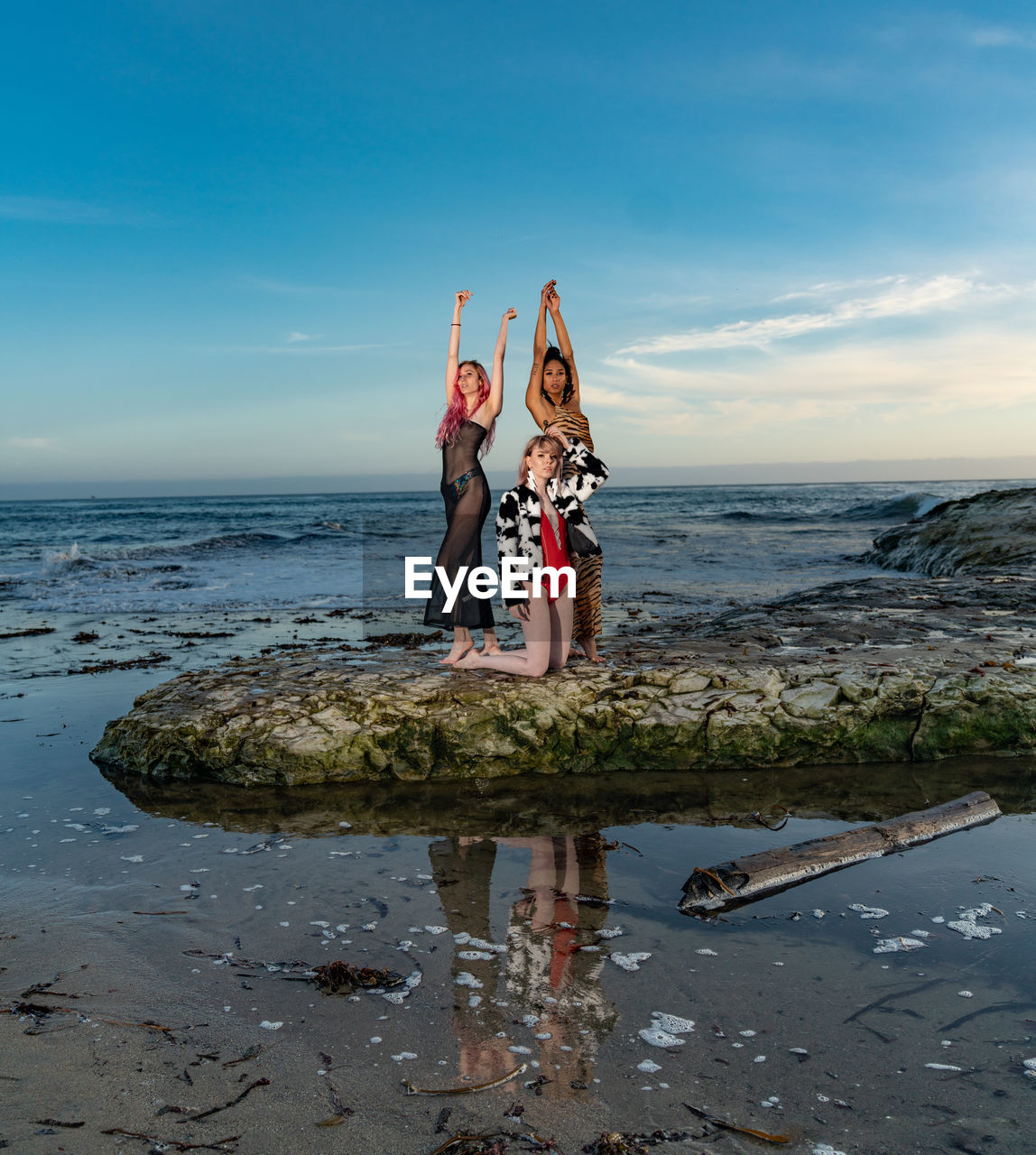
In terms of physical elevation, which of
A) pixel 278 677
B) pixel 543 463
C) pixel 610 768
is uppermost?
pixel 543 463

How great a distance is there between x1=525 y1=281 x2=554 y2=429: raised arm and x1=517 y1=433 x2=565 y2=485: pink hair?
21.1 inches

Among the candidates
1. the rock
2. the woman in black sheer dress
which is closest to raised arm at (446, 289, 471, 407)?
the woman in black sheer dress

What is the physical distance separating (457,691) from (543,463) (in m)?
1.80

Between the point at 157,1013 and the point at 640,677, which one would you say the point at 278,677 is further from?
the point at 157,1013

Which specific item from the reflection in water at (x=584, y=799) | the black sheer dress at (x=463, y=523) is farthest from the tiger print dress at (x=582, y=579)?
the reflection in water at (x=584, y=799)

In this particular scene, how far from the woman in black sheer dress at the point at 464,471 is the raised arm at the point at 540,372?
37 centimetres

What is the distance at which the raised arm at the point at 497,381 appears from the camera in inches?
246

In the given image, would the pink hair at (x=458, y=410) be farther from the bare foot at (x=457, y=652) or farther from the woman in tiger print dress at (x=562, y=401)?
the bare foot at (x=457, y=652)

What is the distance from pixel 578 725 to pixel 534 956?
2456 millimetres

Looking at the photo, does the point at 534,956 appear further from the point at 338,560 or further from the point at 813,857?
the point at 338,560

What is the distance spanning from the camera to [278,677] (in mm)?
6191

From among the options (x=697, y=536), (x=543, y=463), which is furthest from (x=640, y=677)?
(x=697, y=536)

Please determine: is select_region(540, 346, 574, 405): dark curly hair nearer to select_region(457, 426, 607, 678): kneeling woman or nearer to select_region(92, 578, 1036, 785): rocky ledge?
select_region(457, 426, 607, 678): kneeling woman

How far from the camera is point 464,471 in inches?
252
